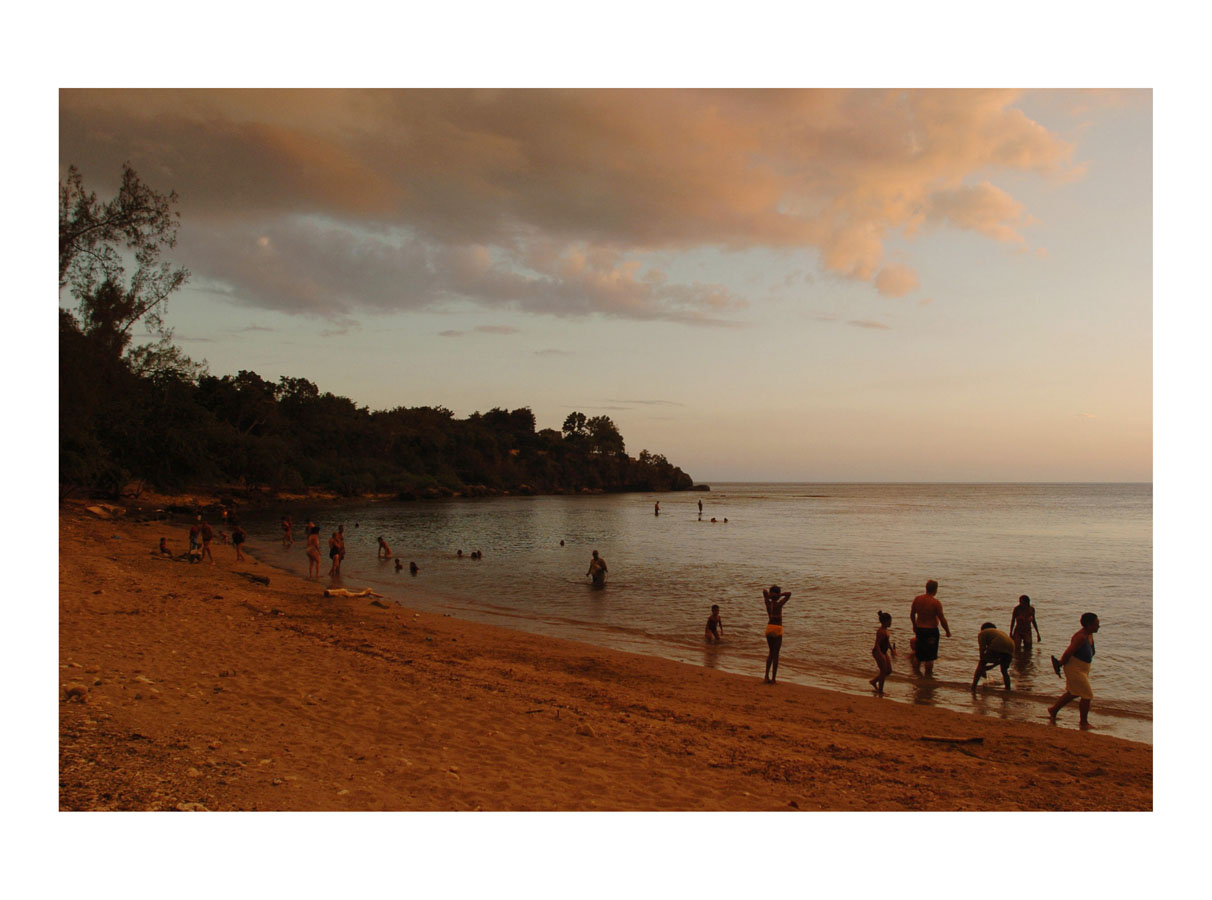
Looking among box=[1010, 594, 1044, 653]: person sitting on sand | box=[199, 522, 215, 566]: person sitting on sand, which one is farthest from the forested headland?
box=[1010, 594, 1044, 653]: person sitting on sand

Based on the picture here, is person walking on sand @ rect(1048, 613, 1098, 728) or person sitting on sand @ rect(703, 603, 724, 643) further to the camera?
person sitting on sand @ rect(703, 603, 724, 643)

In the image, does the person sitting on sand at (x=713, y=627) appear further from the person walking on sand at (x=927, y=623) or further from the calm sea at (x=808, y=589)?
the person walking on sand at (x=927, y=623)

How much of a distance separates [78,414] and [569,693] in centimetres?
2556

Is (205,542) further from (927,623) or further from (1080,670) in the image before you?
(1080,670)

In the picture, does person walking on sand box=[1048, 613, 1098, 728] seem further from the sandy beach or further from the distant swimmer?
the distant swimmer

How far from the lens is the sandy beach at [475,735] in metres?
5.38

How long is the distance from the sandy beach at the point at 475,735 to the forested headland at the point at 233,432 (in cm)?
1351

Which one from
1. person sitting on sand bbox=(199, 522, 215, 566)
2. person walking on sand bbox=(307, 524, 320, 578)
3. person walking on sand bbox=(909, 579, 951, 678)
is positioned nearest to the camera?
person walking on sand bbox=(909, 579, 951, 678)

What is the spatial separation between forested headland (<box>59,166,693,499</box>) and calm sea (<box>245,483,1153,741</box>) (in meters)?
9.16

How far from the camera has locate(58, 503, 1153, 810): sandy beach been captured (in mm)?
5379

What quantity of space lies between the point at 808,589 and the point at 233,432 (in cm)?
6047

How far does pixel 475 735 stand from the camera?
7145mm

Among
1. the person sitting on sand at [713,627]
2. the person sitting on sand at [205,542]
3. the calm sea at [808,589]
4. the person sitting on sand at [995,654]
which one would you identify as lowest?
the calm sea at [808,589]

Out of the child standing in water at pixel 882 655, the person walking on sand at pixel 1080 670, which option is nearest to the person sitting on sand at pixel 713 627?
the child standing in water at pixel 882 655
